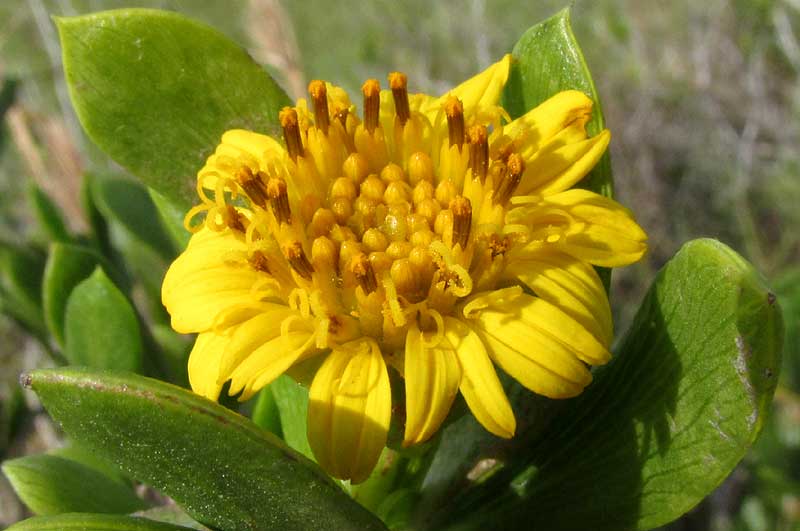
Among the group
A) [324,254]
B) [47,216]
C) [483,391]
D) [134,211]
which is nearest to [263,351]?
[324,254]

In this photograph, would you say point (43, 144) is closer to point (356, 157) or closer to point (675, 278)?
point (356, 157)

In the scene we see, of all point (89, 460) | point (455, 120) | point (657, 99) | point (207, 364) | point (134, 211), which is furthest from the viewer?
point (657, 99)

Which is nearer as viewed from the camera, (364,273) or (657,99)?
(364,273)

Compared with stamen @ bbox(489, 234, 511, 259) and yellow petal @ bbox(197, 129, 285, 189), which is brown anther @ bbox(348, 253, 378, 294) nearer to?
stamen @ bbox(489, 234, 511, 259)

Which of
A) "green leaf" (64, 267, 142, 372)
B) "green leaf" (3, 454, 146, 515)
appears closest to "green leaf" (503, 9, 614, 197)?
"green leaf" (64, 267, 142, 372)

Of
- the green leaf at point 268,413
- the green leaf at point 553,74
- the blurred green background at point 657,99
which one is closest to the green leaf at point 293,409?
the green leaf at point 268,413

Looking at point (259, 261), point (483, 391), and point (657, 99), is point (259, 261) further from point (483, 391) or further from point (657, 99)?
point (657, 99)

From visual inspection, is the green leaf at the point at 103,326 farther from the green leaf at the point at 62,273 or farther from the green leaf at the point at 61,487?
the green leaf at the point at 61,487
